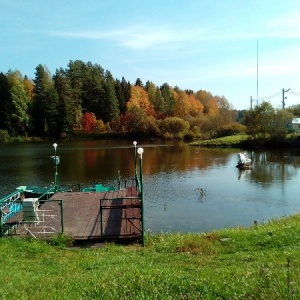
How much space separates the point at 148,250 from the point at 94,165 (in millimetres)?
36609

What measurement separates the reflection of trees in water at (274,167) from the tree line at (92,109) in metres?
32.6

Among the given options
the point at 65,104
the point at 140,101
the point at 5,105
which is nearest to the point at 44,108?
the point at 65,104

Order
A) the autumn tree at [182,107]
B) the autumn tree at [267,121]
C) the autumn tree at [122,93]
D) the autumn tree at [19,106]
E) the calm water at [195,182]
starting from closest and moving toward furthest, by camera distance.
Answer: the calm water at [195,182], the autumn tree at [267,121], the autumn tree at [19,106], the autumn tree at [182,107], the autumn tree at [122,93]

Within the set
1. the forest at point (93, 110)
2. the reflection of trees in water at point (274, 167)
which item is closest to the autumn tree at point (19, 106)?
the forest at point (93, 110)

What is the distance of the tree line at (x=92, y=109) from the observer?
100000 millimetres

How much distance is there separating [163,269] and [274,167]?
4085cm

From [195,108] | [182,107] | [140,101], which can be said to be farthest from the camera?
[140,101]

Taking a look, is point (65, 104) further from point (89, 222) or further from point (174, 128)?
point (89, 222)

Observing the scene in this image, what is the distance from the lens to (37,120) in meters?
103

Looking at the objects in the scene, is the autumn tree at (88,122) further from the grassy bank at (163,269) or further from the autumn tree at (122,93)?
the grassy bank at (163,269)

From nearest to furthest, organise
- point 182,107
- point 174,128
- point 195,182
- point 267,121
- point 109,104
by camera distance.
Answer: point 195,182 → point 267,121 → point 174,128 → point 109,104 → point 182,107

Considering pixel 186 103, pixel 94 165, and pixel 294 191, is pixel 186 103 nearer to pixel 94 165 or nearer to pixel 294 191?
pixel 94 165

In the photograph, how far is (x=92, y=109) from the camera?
115 metres

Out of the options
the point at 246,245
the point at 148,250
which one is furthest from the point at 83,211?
the point at 246,245
